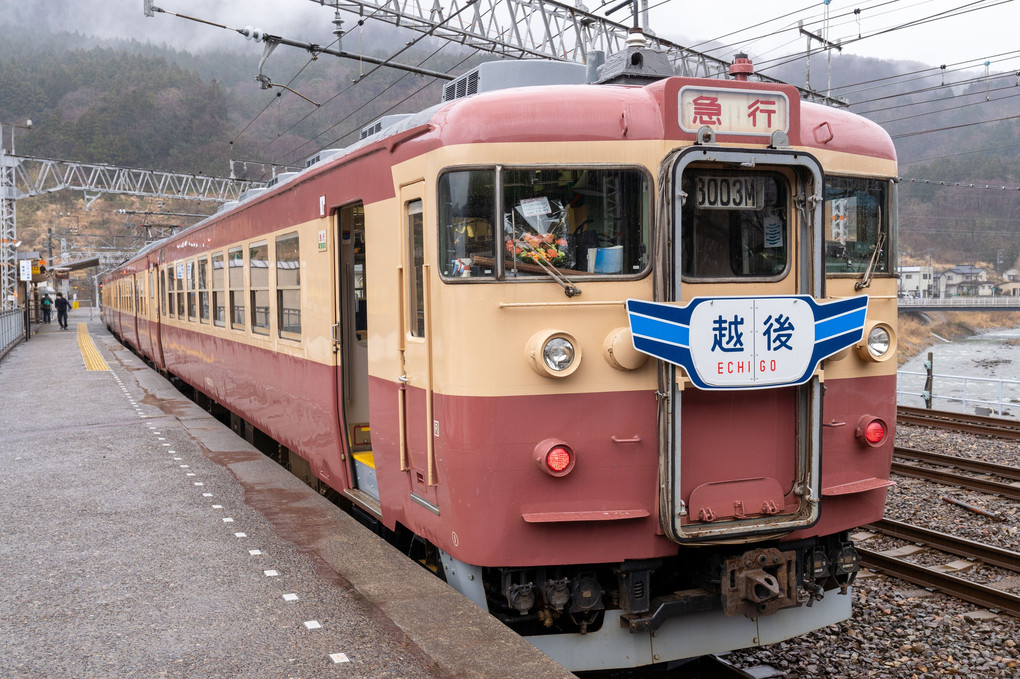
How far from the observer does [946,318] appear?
209 feet

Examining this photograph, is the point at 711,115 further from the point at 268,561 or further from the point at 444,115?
the point at 268,561

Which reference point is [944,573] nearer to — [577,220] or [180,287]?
[577,220]

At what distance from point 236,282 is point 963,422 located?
11001 mm

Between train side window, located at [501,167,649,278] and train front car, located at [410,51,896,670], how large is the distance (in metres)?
0.01

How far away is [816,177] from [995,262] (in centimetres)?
7449

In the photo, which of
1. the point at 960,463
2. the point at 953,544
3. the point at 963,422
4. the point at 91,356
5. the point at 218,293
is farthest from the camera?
the point at 91,356

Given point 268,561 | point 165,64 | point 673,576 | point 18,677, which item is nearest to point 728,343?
point 673,576

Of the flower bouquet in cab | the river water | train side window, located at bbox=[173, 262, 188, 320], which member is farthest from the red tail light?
the river water

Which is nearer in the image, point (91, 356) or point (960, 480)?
point (960, 480)

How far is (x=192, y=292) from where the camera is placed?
13.1 metres

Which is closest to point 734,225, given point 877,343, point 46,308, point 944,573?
point 877,343

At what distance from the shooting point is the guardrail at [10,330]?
74.1 feet

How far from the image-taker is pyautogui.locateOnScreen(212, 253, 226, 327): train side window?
413 inches

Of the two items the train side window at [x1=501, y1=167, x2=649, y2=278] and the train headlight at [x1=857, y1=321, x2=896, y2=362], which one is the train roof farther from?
the train headlight at [x1=857, y1=321, x2=896, y2=362]
